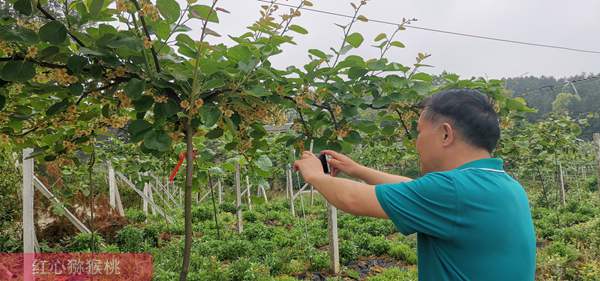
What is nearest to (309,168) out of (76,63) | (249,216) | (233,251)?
(76,63)

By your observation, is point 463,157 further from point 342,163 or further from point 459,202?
point 342,163

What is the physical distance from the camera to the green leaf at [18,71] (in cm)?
108

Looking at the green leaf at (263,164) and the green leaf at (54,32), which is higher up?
the green leaf at (54,32)

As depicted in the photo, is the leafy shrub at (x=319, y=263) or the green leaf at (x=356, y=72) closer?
the green leaf at (x=356, y=72)

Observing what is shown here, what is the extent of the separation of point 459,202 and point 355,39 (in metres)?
0.60

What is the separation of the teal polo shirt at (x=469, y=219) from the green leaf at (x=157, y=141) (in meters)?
0.63

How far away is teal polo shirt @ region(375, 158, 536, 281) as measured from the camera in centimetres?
102

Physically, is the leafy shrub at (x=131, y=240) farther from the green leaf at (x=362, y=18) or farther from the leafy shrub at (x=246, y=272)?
the green leaf at (x=362, y=18)

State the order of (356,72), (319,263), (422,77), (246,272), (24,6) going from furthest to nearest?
(319,263)
(246,272)
(422,77)
(356,72)
(24,6)

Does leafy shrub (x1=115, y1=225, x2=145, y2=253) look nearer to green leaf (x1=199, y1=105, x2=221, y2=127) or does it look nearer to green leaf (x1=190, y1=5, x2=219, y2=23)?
green leaf (x1=199, y1=105, x2=221, y2=127)

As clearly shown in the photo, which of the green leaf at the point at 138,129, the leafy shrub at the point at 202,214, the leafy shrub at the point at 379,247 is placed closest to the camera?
the green leaf at the point at 138,129

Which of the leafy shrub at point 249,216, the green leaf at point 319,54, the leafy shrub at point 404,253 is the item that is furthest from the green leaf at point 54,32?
the leafy shrub at point 249,216

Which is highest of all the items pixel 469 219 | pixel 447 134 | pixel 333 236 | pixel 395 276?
pixel 447 134

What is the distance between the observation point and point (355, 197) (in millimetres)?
1104
